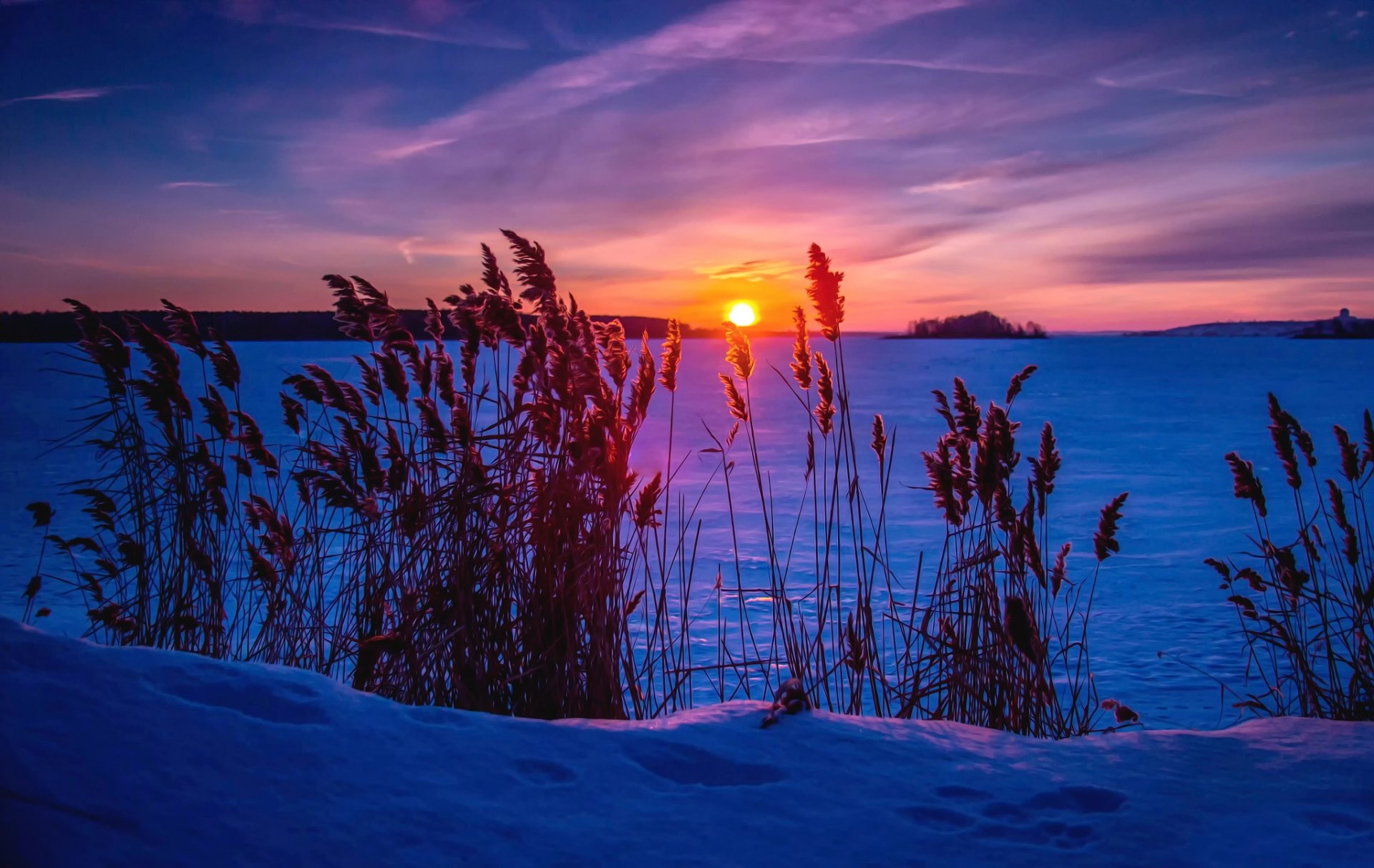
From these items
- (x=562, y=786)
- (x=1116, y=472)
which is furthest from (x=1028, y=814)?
(x=1116, y=472)

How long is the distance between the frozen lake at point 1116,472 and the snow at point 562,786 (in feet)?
6.09

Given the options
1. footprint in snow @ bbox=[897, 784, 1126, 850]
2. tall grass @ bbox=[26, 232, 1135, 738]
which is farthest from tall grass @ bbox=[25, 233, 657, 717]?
footprint in snow @ bbox=[897, 784, 1126, 850]

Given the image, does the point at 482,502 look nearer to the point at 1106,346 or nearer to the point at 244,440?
the point at 244,440

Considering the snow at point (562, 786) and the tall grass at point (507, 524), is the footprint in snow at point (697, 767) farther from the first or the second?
the tall grass at point (507, 524)

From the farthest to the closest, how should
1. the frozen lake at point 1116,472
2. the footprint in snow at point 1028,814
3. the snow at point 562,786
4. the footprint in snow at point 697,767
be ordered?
the frozen lake at point 1116,472 → the footprint in snow at point 697,767 → the footprint in snow at point 1028,814 → the snow at point 562,786

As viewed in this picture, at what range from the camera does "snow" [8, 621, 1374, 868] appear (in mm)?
1482

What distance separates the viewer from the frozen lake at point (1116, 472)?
22.1 feet

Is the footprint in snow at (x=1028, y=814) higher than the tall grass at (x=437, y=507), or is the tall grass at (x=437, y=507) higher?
the tall grass at (x=437, y=507)

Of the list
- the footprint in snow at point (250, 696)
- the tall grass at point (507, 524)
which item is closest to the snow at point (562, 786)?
the footprint in snow at point (250, 696)

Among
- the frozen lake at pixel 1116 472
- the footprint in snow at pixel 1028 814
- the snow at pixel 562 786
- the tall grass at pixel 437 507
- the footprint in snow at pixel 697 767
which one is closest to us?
the snow at pixel 562 786

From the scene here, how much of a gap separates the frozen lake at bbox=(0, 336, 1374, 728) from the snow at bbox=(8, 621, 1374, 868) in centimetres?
186

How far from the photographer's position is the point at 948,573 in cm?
347

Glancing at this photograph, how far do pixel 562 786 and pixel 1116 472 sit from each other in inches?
631

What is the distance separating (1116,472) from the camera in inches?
610
